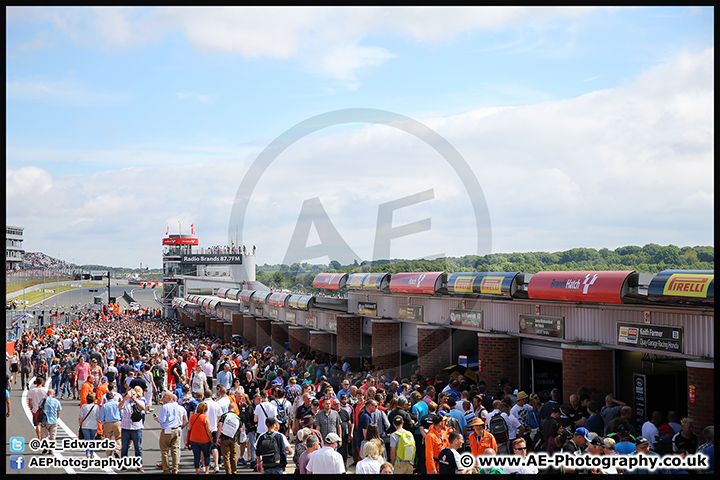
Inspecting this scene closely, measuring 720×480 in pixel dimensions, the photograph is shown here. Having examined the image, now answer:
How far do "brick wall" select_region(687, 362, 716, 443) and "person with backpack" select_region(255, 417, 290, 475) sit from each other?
6.30 metres

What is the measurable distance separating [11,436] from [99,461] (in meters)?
4.01

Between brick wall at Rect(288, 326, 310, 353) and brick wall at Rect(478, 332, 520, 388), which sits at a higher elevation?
brick wall at Rect(478, 332, 520, 388)

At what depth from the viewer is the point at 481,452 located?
330 inches

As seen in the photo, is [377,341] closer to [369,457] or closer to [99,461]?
[99,461]

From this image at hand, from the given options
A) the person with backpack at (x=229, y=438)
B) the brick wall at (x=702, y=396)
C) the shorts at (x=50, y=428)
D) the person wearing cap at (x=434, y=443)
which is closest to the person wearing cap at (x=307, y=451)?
the person wearing cap at (x=434, y=443)

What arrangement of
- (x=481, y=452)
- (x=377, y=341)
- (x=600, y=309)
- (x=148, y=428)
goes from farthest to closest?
(x=377, y=341)
(x=148, y=428)
(x=600, y=309)
(x=481, y=452)

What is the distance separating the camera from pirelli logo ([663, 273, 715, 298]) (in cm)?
908

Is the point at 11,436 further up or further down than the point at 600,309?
further down

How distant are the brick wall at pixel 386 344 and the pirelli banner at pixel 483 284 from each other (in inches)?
174

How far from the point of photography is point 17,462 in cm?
1126

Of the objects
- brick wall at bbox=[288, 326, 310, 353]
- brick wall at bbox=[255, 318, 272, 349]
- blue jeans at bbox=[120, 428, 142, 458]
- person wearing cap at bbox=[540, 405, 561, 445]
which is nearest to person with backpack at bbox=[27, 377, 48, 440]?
blue jeans at bbox=[120, 428, 142, 458]

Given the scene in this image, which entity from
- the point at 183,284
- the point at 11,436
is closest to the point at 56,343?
the point at 11,436

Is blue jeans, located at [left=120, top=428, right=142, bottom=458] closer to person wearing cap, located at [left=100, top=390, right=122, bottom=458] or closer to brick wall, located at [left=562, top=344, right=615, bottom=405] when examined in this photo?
person wearing cap, located at [left=100, top=390, right=122, bottom=458]

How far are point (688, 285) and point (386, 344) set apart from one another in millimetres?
11813
